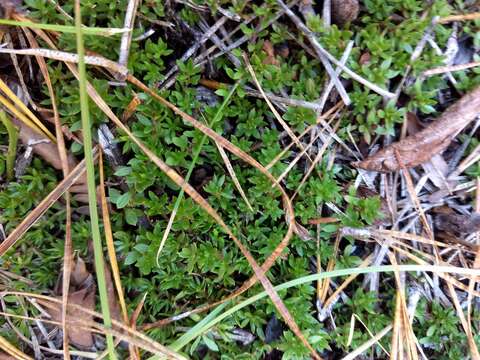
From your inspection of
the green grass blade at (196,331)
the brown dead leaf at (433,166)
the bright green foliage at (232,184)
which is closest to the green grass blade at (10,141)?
the bright green foliage at (232,184)

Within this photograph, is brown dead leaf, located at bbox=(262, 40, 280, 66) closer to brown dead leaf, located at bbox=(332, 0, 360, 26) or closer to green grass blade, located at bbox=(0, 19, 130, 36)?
brown dead leaf, located at bbox=(332, 0, 360, 26)

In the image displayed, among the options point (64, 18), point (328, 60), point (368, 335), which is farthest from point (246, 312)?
point (64, 18)

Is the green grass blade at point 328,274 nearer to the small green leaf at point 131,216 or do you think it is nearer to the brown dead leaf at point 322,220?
the brown dead leaf at point 322,220

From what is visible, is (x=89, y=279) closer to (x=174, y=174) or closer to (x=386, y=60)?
(x=174, y=174)

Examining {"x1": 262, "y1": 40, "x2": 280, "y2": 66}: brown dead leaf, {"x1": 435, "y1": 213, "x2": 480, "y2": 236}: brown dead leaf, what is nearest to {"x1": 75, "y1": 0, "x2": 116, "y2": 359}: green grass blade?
{"x1": 262, "y1": 40, "x2": 280, "y2": 66}: brown dead leaf

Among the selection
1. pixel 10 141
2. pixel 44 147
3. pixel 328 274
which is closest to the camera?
pixel 328 274

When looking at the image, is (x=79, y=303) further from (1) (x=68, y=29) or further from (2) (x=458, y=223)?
(2) (x=458, y=223)

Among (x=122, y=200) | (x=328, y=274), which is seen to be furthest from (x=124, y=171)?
(x=328, y=274)
